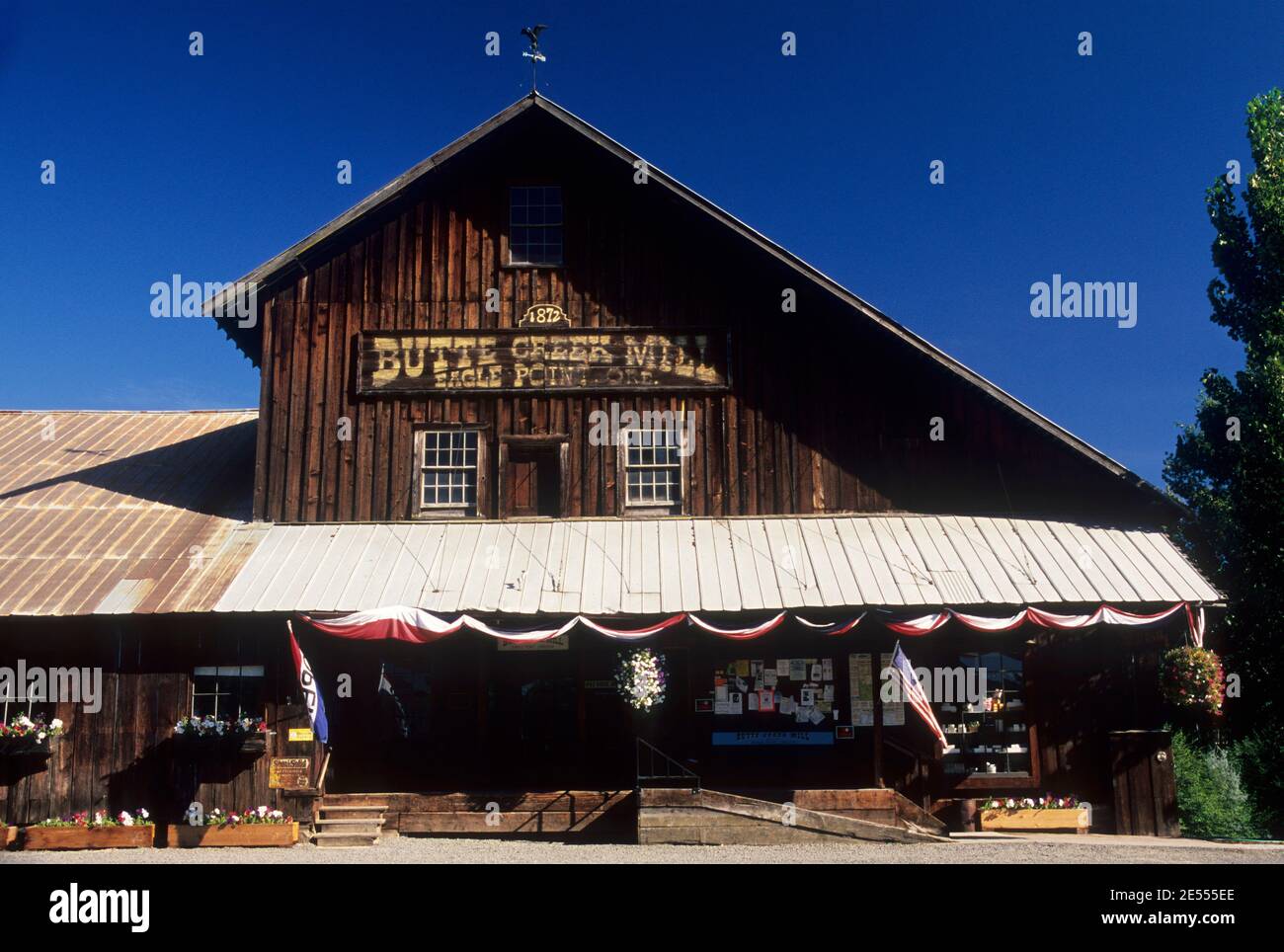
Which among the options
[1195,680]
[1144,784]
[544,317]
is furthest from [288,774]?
[1195,680]

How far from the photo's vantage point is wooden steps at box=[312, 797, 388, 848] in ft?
48.6

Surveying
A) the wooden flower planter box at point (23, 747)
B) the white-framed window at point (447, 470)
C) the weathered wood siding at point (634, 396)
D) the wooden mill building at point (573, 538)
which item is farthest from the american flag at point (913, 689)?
the wooden flower planter box at point (23, 747)

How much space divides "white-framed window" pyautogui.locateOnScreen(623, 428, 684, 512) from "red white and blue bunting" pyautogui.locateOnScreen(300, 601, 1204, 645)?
3.06 m

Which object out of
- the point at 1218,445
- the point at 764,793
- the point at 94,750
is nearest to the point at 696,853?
the point at 764,793

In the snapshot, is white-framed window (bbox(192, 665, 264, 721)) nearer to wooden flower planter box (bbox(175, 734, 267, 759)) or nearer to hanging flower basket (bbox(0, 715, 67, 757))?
wooden flower planter box (bbox(175, 734, 267, 759))

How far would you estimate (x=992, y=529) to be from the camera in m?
16.8

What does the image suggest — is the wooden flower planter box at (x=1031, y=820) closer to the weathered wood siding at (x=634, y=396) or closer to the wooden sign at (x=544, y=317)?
the weathered wood siding at (x=634, y=396)

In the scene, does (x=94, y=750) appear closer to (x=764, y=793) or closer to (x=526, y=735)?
(x=526, y=735)

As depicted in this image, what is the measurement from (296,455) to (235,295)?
115 inches

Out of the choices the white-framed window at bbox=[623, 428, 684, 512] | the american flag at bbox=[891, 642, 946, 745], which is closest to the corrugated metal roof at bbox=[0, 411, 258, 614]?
the white-framed window at bbox=[623, 428, 684, 512]

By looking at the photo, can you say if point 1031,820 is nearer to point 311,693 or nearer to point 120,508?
point 311,693

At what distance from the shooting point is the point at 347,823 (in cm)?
1518

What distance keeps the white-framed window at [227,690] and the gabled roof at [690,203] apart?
20.0ft

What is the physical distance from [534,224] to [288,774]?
9.81 metres
